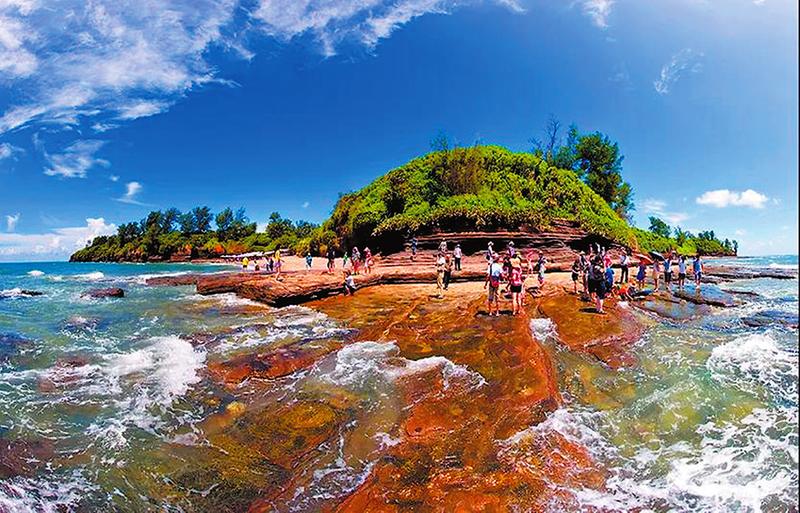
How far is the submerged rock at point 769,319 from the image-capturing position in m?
11.9

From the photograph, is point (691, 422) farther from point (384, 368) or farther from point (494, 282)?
point (494, 282)

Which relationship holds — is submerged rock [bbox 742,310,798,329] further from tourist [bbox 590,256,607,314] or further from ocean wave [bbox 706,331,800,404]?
tourist [bbox 590,256,607,314]

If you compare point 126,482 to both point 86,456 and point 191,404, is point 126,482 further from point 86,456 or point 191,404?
point 191,404

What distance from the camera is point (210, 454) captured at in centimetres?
556

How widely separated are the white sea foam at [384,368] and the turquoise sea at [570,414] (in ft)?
6.39

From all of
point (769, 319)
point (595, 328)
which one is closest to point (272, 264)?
point (595, 328)

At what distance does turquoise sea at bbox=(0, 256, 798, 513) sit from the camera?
464 centimetres

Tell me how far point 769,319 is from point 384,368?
12.7 m

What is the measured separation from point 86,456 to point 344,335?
652 centimetres

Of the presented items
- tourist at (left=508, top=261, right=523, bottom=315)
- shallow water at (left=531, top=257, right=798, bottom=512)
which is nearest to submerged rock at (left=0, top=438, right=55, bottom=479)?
shallow water at (left=531, top=257, right=798, bottom=512)

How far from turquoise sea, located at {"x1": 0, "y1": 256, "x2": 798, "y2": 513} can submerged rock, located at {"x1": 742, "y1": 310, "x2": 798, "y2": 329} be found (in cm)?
42

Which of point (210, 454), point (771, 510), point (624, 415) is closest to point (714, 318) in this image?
point (624, 415)

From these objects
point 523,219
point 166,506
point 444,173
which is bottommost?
point 166,506

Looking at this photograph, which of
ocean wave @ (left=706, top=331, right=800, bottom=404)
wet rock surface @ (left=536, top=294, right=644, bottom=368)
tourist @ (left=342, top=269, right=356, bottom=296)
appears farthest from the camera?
tourist @ (left=342, top=269, right=356, bottom=296)
